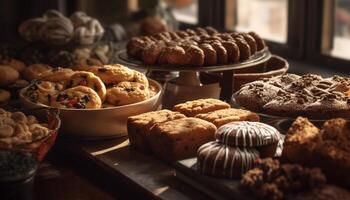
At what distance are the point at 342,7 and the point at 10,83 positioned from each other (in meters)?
1.23

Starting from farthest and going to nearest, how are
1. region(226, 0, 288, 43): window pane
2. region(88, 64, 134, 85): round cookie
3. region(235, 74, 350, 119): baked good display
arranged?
region(226, 0, 288, 43): window pane → region(88, 64, 134, 85): round cookie → region(235, 74, 350, 119): baked good display

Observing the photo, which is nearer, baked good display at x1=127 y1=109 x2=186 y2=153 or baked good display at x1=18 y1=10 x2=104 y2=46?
baked good display at x1=127 y1=109 x2=186 y2=153

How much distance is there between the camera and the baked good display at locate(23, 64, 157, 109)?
1.87 meters

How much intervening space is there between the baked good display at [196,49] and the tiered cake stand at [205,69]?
20 millimetres

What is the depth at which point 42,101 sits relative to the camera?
190 cm

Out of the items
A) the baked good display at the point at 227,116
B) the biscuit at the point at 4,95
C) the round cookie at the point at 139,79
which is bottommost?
the biscuit at the point at 4,95

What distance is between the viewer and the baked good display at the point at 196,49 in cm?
203

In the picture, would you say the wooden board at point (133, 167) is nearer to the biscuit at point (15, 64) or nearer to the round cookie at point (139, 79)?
the round cookie at point (139, 79)

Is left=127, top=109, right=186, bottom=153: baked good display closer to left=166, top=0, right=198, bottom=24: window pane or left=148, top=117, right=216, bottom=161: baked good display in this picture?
left=148, top=117, right=216, bottom=161: baked good display

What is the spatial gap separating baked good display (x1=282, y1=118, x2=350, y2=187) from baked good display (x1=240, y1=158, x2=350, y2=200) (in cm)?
5

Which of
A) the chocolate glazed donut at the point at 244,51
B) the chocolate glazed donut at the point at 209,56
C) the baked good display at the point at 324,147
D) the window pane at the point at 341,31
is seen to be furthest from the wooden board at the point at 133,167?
the window pane at the point at 341,31

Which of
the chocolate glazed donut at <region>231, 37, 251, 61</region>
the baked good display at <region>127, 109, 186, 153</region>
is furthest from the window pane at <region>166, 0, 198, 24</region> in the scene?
the baked good display at <region>127, 109, 186, 153</region>

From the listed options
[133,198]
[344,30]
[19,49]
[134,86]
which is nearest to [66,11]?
[19,49]

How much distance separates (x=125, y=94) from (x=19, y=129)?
1.13 feet
